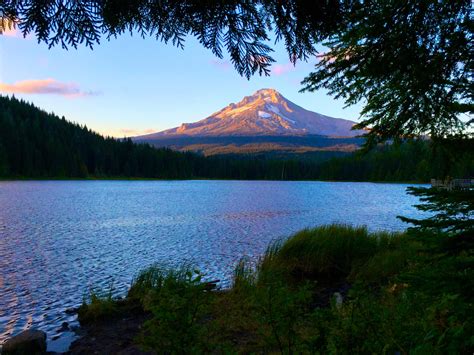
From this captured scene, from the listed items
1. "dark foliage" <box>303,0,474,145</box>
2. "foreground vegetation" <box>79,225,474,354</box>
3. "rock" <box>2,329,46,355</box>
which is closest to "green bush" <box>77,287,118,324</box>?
"foreground vegetation" <box>79,225,474,354</box>

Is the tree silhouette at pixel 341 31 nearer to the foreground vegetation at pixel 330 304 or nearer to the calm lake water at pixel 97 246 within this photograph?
the foreground vegetation at pixel 330 304

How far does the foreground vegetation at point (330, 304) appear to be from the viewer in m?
2.61

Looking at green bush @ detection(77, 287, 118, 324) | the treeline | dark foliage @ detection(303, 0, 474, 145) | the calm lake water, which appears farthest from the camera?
the treeline

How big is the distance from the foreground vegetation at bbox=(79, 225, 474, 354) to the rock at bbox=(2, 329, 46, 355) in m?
2.25

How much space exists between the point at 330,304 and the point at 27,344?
8.01 m

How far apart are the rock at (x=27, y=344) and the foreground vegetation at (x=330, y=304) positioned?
225 cm

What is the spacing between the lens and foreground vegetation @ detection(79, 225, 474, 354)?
2.61 metres

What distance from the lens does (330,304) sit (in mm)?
10016

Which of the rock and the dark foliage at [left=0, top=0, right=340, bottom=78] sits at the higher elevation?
the dark foliage at [left=0, top=0, right=340, bottom=78]

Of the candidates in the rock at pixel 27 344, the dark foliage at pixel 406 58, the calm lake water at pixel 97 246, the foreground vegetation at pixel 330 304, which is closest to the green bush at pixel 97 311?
the foreground vegetation at pixel 330 304

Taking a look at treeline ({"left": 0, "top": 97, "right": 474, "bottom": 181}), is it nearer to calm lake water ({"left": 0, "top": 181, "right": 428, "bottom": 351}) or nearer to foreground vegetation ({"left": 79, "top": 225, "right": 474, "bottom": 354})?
calm lake water ({"left": 0, "top": 181, "right": 428, "bottom": 351})

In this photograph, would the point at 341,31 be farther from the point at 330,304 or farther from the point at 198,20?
the point at 330,304

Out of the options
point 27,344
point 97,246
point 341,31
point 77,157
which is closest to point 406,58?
point 341,31

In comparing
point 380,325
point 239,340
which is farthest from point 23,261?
point 380,325
